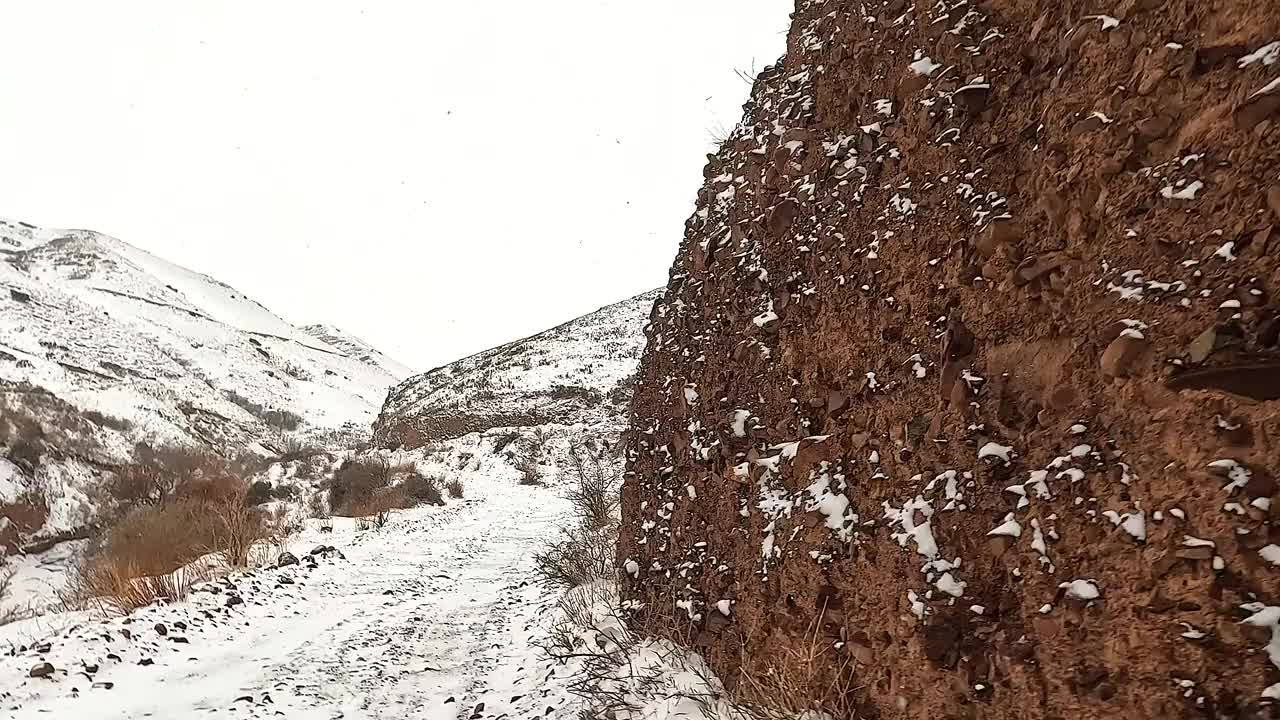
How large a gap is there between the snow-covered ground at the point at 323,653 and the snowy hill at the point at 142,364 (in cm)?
779

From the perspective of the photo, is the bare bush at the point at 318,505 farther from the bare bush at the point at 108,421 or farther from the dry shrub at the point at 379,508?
the bare bush at the point at 108,421

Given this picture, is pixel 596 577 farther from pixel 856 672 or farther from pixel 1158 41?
pixel 1158 41

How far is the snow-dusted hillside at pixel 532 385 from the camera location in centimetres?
2761

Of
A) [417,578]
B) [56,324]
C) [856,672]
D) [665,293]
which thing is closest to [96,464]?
[417,578]

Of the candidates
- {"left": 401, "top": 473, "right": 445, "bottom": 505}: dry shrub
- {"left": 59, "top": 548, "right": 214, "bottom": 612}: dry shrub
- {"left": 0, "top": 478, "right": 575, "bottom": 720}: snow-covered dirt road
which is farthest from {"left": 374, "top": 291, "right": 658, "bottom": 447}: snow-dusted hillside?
{"left": 0, "top": 478, "right": 575, "bottom": 720}: snow-covered dirt road

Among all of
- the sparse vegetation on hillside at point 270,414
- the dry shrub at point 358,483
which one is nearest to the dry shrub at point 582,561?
the dry shrub at point 358,483

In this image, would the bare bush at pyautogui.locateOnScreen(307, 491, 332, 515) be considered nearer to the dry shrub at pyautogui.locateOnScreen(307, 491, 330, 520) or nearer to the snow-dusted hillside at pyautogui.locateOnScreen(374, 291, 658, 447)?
the dry shrub at pyautogui.locateOnScreen(307, 491, 330, 520)

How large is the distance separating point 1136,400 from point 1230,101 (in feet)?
2.27

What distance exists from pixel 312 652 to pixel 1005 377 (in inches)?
178

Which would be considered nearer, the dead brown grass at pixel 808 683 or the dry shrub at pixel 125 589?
the dead brown grass at pixel 808 683

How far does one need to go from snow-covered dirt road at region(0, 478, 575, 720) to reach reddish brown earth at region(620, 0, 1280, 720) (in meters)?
1.57

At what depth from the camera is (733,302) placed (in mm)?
3582

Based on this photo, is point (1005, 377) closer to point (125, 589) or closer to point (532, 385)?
point (125, 589)

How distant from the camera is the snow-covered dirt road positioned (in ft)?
12.0
